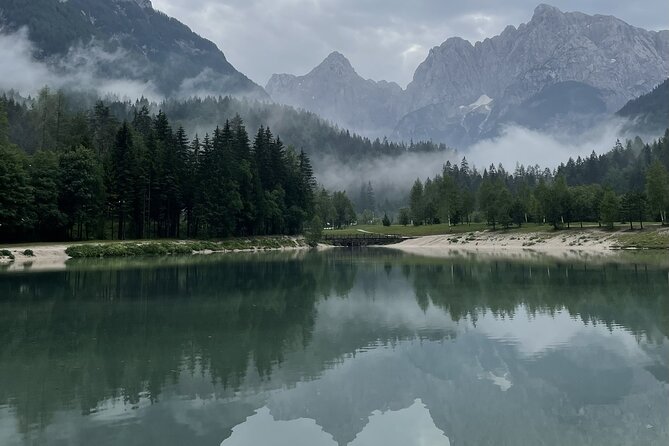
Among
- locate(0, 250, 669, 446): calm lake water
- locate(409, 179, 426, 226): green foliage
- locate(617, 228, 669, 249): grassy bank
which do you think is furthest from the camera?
locate(409, 179, 426, 226): green foliage

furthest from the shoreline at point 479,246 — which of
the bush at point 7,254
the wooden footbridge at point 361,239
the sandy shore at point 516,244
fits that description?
the wooden footbridge at point 361,239

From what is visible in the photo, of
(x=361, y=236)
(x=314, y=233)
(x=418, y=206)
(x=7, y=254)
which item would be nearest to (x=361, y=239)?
(x=361, y=236)

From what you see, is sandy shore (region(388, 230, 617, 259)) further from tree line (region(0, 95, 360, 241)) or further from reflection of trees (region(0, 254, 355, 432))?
reflection of trees (region(0, 254, 355, 432))

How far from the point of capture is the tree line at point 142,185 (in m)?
67.4

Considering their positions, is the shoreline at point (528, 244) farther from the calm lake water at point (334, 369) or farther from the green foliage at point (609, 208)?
the calm lake water at point (334, 369)

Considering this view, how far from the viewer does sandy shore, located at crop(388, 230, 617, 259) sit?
79.3 metres

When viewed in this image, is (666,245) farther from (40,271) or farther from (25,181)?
(25,181)

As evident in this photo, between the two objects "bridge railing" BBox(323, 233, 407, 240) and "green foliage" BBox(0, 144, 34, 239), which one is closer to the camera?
"green foliage" BBox(0, 144, 34, 239)

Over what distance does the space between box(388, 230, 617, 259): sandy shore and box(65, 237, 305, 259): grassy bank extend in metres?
26.6

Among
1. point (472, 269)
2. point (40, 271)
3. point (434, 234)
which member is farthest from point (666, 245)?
point (40, 271)

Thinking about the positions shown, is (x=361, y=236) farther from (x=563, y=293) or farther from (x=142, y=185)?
(x=563, y=293)

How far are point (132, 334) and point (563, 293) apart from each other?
80.9ft

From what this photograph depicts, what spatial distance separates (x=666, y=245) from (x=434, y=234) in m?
58.6

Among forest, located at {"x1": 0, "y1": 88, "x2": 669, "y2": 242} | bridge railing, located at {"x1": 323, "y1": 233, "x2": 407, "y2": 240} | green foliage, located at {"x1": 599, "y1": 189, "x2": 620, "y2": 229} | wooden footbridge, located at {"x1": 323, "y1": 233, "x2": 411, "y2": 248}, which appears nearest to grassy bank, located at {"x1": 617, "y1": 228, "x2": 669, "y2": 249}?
forest, located at {"x1": 0, "y1": 88, "x2": 669, "y2": 242}
